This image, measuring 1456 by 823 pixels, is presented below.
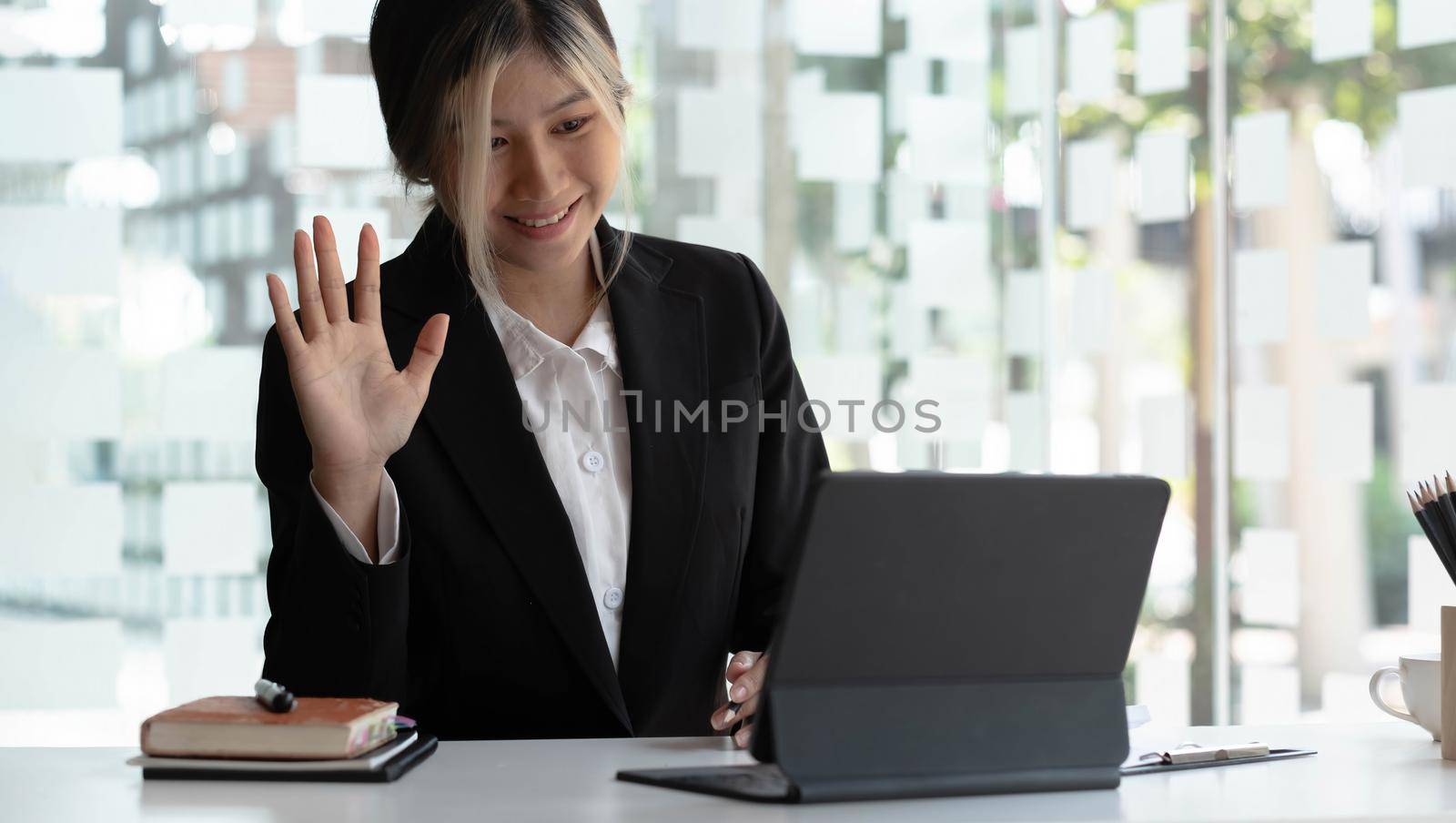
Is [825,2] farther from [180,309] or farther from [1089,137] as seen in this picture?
[180,309]

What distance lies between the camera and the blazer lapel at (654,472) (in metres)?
1.78

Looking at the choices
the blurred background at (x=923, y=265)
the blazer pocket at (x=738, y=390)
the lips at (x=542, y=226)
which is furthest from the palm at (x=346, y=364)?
the blurred background at (x=923, y=265)

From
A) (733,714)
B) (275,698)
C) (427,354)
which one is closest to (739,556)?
(733,714)

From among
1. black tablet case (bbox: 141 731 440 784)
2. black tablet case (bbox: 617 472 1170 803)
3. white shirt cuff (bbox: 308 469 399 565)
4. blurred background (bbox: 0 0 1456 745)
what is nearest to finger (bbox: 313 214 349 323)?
white shirt cuff (bbox: 308 469 399 565)

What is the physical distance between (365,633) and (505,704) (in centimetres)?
28

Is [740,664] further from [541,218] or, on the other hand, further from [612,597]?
[541,218]

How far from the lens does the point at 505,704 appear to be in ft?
5.75

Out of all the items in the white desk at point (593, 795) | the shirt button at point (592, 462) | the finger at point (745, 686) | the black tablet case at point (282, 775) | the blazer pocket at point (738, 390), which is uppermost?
the blazer pocket at point (738, 390)

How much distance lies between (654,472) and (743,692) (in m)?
0.39

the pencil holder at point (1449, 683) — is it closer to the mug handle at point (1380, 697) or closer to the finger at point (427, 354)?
the mug handle at point (1380, 697)

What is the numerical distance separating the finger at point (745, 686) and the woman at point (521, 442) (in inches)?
0.7

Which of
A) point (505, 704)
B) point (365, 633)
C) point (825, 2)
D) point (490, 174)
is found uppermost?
point (825, 2)

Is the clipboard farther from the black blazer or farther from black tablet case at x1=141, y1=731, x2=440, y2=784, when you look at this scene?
black tablet case at x1=141, y1=731, x2=440, y2=784

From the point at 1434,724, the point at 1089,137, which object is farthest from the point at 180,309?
the point at 1434,724
